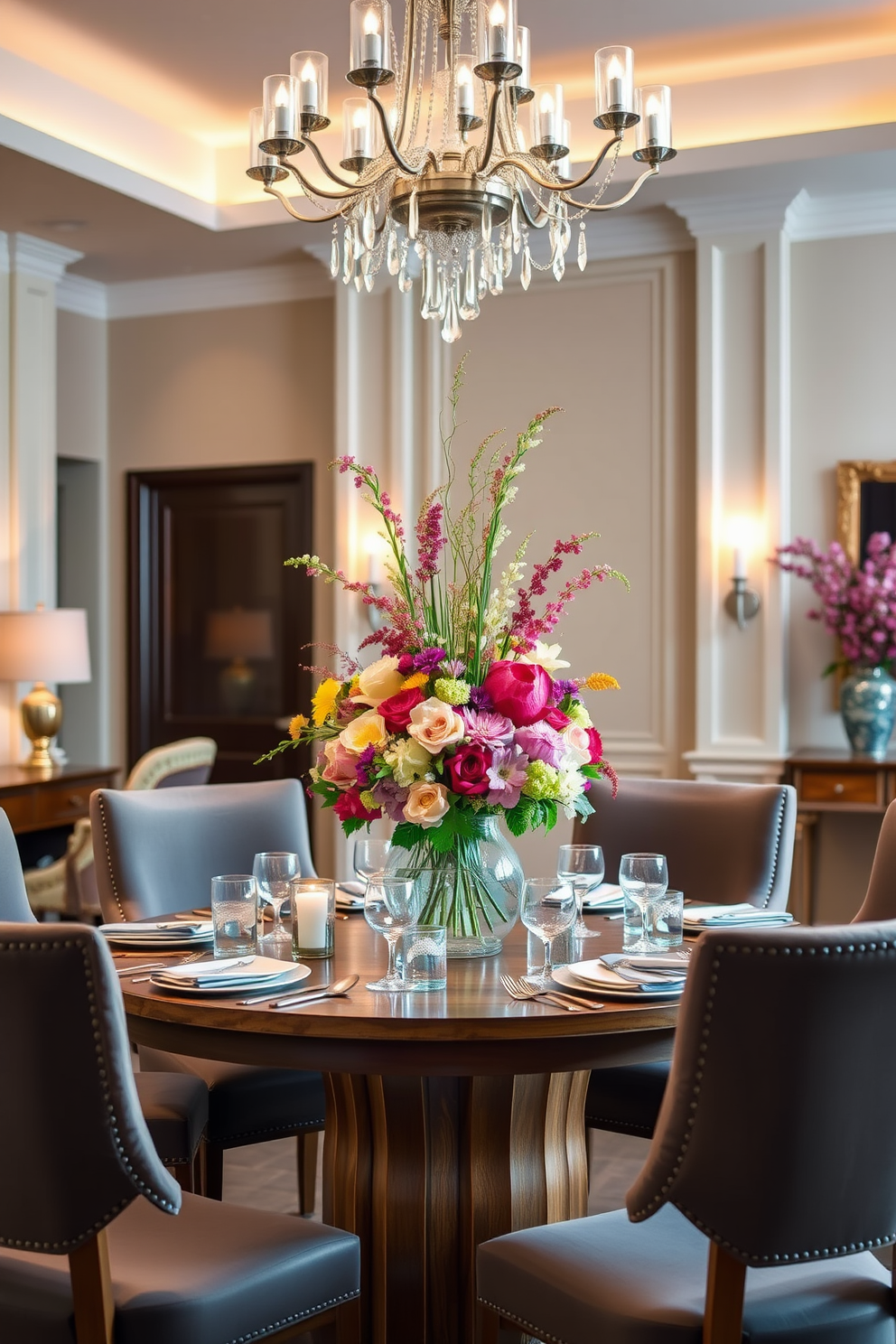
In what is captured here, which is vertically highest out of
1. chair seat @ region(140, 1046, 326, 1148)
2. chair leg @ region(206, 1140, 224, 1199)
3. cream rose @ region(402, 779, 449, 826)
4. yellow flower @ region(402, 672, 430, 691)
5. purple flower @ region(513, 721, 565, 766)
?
yellow flower @ region(402, 672, 430, 691)

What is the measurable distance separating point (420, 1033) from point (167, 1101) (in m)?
0.81

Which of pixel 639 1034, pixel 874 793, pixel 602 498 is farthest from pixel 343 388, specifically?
pixel 639 1034

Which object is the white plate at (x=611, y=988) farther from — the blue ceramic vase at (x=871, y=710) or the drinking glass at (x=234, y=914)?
the blue ceramic vase at (x=871, y=710)

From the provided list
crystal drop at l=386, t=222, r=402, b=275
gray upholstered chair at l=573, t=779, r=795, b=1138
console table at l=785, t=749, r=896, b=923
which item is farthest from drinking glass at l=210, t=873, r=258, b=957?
console table at l=785, t=749, r=896, b=923

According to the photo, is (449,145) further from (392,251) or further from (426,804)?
(426,804)

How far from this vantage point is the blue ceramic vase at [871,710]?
4.61 meters

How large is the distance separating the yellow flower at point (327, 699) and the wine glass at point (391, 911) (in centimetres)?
37

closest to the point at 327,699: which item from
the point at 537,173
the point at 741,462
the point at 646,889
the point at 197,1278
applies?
the point at 646,889

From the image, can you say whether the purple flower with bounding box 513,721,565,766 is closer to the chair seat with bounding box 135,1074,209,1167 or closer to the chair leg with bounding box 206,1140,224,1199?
the chair seat with bounding box 135,1074,209,1167

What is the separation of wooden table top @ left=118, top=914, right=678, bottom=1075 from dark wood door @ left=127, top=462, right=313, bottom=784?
3984 millimetres

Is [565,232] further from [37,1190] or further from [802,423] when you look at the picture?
[802,423]

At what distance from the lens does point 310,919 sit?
2211 mm

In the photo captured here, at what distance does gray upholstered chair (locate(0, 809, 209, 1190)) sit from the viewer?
7.73 feet

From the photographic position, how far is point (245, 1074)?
2.63m
